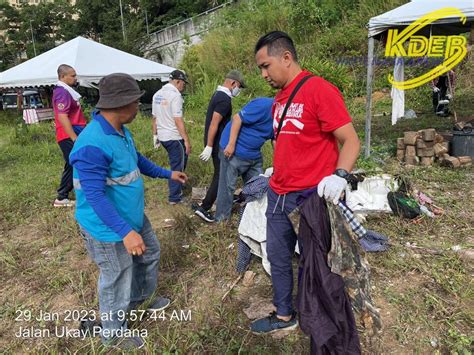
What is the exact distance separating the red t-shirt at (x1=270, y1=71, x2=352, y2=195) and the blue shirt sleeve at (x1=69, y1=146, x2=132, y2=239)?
96 centimetres

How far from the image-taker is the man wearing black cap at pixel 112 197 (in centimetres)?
191

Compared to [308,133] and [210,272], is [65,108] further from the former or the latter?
[308,133]

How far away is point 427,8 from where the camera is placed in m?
5.17

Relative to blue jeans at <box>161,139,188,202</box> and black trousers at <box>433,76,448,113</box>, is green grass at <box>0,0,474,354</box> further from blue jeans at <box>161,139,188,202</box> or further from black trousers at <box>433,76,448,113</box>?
black trousers at <box>433,76,448,113</box>

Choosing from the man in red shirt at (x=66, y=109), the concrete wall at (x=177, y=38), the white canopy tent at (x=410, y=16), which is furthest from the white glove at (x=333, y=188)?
the concrete wall at (x=177, y=38)

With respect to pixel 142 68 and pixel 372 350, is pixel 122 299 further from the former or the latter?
pixel 142 68

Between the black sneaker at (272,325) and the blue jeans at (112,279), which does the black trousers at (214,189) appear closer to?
the blue jeans at (112,279)

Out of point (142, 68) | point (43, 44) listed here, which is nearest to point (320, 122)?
point (142, 68)

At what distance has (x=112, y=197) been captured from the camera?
2070 millimetres

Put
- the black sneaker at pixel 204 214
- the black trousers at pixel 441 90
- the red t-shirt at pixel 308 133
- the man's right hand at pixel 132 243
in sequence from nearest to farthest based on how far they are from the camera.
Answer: the red t-shirt at pixel 308 133 < the man's right hand at pixel 132 243 < the black sneaker at pixel 204 214 < the black trousers at pixel 441 90

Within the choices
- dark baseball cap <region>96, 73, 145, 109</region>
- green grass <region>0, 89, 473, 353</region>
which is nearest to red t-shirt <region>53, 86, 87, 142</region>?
green grass <region>0, 89, 473, 353</region>

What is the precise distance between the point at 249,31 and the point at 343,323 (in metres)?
16.5

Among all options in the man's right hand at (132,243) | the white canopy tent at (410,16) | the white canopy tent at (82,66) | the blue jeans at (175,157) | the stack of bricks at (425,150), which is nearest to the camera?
the man's right hand at (132,243)

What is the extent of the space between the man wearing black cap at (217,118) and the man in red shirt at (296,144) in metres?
1.73
